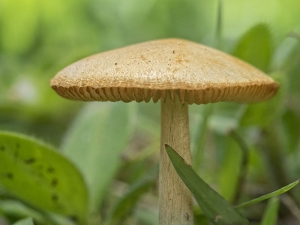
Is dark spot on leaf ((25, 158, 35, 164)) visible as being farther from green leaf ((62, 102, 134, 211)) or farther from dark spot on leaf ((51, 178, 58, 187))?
green leaf ((62, 102, 134, 211))

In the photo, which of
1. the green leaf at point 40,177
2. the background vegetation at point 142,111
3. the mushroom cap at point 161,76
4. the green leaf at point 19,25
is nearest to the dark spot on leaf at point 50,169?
the green leaf at point 40,177

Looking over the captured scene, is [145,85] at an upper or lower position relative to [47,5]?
lower

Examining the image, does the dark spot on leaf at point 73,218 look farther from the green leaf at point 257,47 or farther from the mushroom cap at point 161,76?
the green leaf at point 257,47

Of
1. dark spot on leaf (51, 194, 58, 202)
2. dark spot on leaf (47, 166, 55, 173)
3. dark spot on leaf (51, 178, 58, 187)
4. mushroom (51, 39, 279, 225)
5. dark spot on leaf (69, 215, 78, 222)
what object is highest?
mushroom (51, 39, 279, 225)

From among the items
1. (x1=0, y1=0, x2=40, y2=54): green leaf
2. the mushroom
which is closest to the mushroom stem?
the mushroom

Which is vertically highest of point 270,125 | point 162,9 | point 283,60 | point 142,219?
point 162,9

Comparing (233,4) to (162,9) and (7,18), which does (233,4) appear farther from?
(7,18)

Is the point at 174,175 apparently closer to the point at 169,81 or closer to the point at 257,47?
the point at 169,81

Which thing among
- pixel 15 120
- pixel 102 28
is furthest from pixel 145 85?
pixel 102 28
